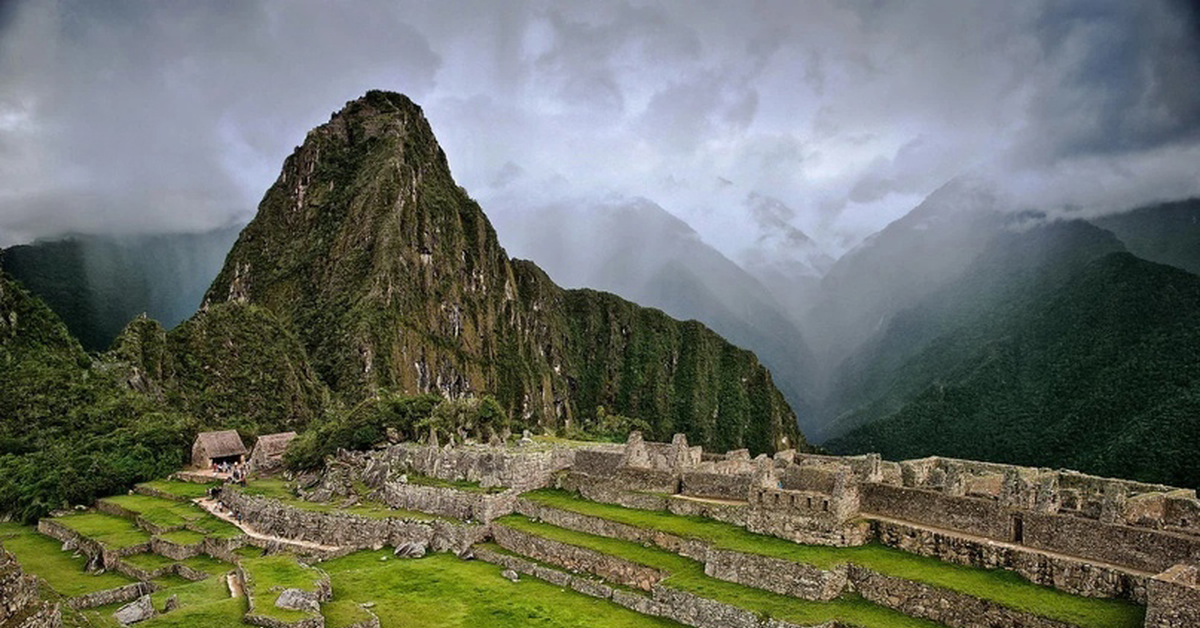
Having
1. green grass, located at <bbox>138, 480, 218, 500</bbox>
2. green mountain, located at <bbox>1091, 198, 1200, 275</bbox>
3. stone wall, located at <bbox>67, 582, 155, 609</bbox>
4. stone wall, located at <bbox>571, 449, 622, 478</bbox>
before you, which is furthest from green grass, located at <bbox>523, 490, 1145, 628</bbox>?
green mountain, located at <bbox>1091, 198, 1200, 275</bbox>

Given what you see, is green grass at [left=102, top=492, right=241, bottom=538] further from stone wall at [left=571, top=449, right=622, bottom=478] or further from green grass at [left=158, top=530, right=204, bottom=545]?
stone wall at [left=571, top=449, right=622, bottom=478]

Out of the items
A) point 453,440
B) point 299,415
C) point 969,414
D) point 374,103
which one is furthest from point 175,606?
point 374,103

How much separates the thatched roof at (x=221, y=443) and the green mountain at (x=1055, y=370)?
5449 cm

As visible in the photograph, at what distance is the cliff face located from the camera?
403ft

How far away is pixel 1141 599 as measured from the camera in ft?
44.9

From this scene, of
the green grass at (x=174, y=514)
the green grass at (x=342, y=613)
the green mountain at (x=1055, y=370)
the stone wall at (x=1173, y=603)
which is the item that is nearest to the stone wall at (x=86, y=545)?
the green grass at (x=174, y=514)

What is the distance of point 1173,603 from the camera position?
40.1 feet

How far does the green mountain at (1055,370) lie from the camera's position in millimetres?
56094

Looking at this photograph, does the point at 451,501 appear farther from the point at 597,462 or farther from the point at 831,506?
the point at 831,506

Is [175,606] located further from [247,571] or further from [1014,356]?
[1014,356]

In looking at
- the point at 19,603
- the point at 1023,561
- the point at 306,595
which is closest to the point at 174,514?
the point at 306,595

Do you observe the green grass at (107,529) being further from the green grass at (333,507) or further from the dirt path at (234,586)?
the dirt path at (234,586)

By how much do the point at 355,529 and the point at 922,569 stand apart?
1777 cm

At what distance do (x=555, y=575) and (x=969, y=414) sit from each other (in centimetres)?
6620
